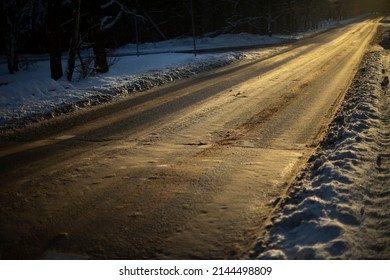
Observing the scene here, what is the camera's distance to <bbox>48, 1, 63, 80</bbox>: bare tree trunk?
12.8 meters

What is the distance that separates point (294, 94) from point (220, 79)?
4050 mm

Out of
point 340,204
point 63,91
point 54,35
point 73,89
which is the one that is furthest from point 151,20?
point 340,204

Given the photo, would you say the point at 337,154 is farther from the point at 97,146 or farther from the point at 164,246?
the point at 97,146

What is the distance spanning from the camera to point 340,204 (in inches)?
146

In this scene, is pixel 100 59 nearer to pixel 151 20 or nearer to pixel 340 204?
pixel 340 204

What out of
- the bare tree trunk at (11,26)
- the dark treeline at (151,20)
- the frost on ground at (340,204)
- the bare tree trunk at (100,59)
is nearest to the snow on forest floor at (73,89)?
the bare tree trunk at (100,59)

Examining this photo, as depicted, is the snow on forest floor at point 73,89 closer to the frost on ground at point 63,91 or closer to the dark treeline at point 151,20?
the frost on ground at point 63,91

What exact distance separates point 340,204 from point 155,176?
2195 millimetres

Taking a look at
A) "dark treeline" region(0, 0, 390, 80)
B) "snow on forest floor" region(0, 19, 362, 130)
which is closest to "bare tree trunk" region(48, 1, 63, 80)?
"snow on forest floor" region(0, 19, 362, 130)

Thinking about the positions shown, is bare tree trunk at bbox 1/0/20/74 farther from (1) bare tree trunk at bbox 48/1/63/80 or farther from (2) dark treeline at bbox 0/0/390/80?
(1) bare tree trunk at bbox 48/1/63/80

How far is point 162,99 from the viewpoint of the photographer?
1014 cm

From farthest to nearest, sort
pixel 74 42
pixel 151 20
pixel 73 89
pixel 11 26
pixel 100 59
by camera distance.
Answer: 1. pixel 151 20
2. pixel 11 26
3. pixel 100 59
4. pixel 74 42
5. pixel 73 89

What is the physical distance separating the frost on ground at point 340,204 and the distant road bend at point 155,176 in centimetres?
22

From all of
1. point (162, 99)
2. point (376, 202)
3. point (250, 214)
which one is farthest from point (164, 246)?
point (162, 99)
